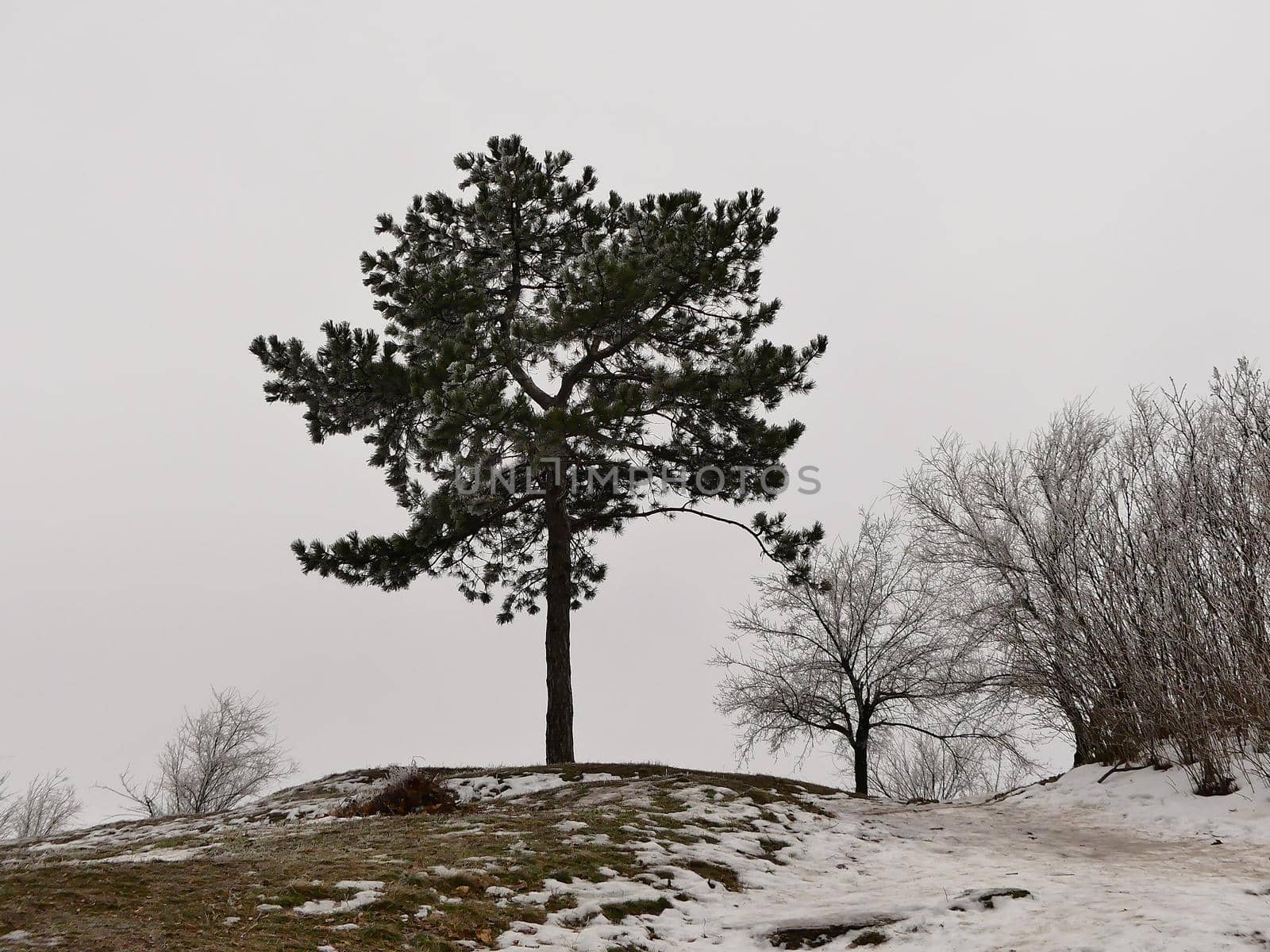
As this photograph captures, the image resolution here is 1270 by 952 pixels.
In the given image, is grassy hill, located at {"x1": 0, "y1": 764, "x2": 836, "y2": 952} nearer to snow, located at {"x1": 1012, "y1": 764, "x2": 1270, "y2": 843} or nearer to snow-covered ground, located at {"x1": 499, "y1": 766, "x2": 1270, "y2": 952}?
snow-covered ground, located at {"x1": 499, "y1": 766, "x2": 1270, "y2": 952}

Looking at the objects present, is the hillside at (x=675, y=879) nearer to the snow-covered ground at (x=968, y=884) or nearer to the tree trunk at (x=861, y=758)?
the snow-covered ground at (x=968, y=884)

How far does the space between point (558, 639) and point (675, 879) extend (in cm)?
693

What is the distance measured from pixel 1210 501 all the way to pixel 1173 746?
302cm

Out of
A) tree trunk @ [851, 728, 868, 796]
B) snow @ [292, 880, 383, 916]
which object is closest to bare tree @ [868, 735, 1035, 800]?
tree trunk @ [851, 728, 868, 796]

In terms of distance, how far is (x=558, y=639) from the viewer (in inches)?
498

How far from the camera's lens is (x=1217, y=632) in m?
8.10

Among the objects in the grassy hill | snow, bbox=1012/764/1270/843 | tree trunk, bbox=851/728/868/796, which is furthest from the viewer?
tree trunk, bbox=851/728/868/796

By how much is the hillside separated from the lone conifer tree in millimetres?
4636

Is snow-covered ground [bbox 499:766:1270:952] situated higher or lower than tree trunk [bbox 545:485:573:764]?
lower


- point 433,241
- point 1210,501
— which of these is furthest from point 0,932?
point 433,241

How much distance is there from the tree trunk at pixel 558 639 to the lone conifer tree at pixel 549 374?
3 cm

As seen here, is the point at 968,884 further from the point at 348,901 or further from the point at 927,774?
the point at 927,774

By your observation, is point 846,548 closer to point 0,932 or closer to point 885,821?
point 885,821

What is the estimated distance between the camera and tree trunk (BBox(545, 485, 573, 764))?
12500 mm
